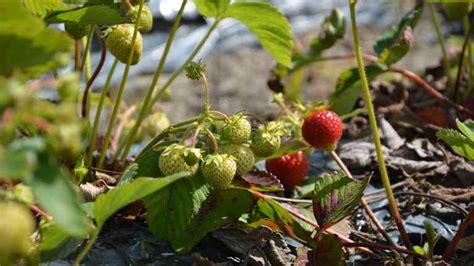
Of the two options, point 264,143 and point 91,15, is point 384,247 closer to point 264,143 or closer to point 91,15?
point 264,143

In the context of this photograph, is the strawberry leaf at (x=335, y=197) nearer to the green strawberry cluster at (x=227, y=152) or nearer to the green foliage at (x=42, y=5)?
the green strawberry cluster at (x=227, y=152)

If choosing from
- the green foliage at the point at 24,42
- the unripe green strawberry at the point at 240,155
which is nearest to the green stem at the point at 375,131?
the unripe green strawberry at the point at 240,155

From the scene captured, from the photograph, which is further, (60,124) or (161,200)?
(161,200)

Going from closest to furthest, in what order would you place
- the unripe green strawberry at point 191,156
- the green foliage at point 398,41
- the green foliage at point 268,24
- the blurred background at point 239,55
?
the unripe green strawberry at point 191,156 → the green foliage at point 268,24 → the green foliage at point 398,41 → the blurred background at point 239,55

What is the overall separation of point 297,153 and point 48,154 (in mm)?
889

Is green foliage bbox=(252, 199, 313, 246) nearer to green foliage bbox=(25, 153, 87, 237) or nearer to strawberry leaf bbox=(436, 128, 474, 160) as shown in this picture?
strawberry leaf bbox=(436, 128, 474, 160)

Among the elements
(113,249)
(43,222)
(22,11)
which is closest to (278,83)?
(113,249)

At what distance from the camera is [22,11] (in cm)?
86

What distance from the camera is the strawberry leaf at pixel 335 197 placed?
4.32 feet

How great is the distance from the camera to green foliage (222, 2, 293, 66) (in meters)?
1.48

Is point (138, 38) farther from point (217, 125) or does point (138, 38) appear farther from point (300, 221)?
point (300, 221)

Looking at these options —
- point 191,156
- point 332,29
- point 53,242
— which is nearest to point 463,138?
point 191,156

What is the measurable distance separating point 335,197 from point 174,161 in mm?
251

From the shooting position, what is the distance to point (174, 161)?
1.25 meters
